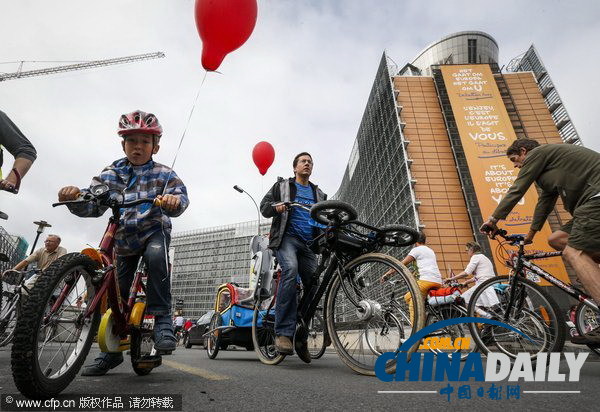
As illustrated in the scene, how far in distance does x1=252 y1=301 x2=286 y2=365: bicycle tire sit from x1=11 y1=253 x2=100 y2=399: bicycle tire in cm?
192

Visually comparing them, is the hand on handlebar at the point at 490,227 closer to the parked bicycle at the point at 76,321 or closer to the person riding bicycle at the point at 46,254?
the parked bicycle at the point at 76,321

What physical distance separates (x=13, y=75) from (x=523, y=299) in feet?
214

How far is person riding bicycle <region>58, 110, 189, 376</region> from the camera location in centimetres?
217

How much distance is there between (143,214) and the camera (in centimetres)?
230

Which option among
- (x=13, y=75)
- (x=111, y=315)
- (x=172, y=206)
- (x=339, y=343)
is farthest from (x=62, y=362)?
(x=13, y=75)

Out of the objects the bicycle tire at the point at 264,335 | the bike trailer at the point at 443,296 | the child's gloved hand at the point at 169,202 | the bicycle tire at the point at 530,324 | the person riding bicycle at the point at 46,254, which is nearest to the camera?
the child's gloved hand at the point at 169,202

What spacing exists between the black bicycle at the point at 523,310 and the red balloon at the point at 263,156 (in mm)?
6420

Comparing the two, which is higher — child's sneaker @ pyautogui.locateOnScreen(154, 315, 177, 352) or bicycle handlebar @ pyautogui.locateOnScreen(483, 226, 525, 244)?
bicycle handlebar @ pyautogui.locateOnScreen(483, 226, 525, 244)

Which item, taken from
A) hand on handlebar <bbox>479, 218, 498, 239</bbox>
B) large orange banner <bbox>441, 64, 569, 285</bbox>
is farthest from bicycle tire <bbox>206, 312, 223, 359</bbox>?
large orange banner <bbox>441, 64, 569, 285</bbox>

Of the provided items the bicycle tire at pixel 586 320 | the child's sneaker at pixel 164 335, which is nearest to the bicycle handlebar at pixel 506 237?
the bicycle tire at pixel 586 320

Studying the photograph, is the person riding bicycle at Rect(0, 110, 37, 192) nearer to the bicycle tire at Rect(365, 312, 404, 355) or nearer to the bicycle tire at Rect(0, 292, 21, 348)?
the bicycle tire at Rect(0, 292, 21, 348)

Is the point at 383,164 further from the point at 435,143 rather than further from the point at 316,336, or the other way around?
the point at 316,336

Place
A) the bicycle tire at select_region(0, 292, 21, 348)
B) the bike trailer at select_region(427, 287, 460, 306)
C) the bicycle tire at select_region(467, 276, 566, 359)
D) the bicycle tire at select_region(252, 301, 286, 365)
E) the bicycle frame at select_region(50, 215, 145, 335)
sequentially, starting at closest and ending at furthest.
Answer: the bicycle frame at select_region(50, 215, 145, 335) < the bicycle tire at select_region(467, 276, 566, 359) < the bicycle tire at select_region(252, 301, 286, 365) < the bicycle tire at select_region(0, 292, 21, 348) < the bike trailer at select_region(427, 287, 460, 306)

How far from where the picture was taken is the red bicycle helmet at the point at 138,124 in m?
2.42
